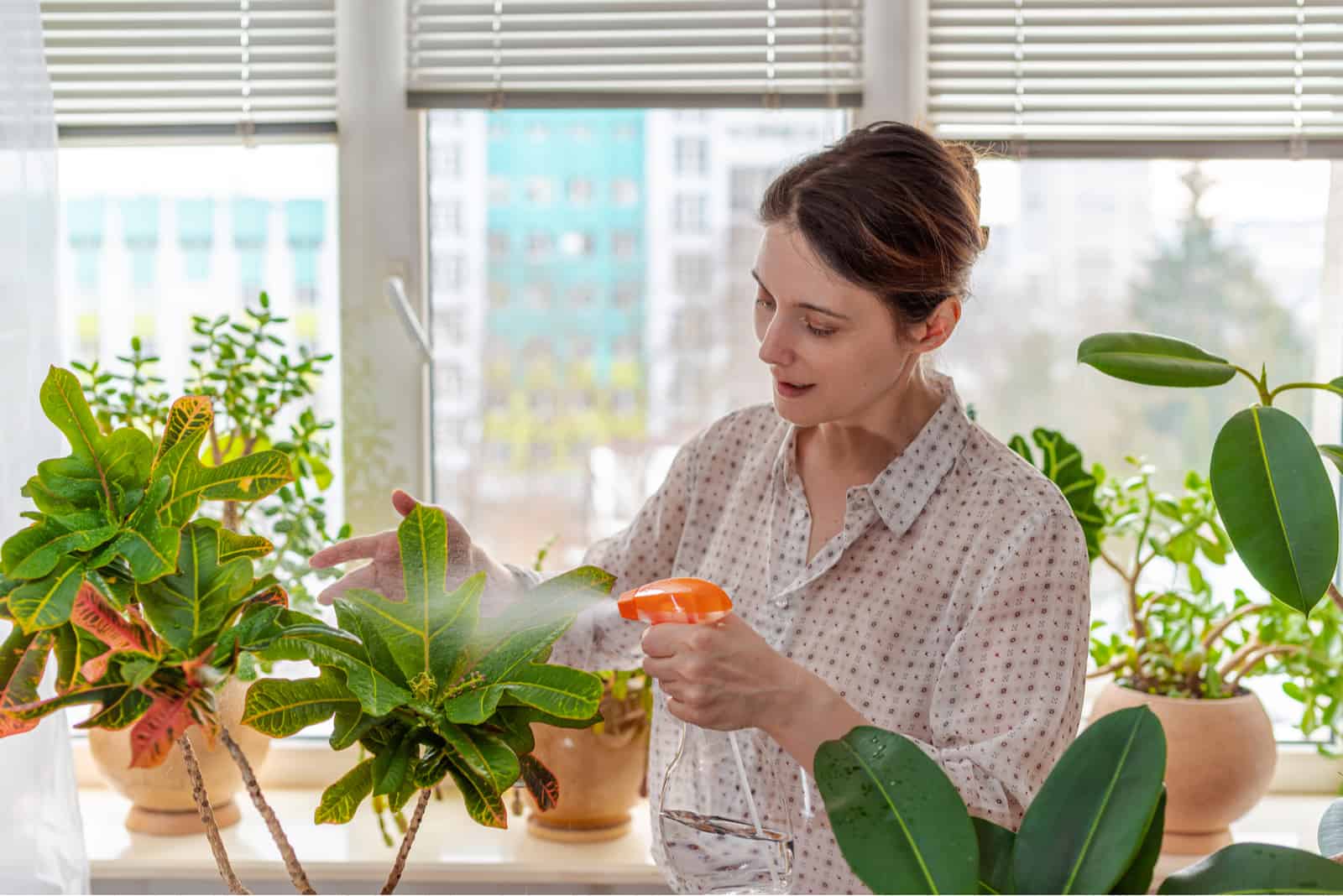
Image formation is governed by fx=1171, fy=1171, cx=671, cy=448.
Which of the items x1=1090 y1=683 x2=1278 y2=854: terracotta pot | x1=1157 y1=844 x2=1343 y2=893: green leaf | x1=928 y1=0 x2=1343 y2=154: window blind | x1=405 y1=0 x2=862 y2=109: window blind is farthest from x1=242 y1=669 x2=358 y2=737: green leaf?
x1=928 y1=0 x2=1343 y2=154: window blind

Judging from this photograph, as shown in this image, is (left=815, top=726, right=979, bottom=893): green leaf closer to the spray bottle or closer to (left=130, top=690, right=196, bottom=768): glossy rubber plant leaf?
the spray bottle

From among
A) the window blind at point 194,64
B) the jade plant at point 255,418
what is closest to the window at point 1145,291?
the jade plant at point 255,418

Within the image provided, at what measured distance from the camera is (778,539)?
1.32 meters

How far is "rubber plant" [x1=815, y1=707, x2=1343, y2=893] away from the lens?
1.88 feet

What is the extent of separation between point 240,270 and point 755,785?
1746 millimetres

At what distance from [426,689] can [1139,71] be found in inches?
73.5

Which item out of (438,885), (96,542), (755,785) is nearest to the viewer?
(96,542)

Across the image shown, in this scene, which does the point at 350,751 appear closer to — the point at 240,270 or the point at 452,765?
the point at 240,270

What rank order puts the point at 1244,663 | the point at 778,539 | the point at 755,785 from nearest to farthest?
the point at 755,785 < the point at 778,539 < the point at 1244,663

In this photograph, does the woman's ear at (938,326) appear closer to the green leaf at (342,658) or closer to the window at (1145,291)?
the green leaf at (342,658)

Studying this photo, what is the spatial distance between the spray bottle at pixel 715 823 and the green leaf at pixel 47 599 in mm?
303

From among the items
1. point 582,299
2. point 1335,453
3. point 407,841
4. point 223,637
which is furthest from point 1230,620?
point 223,637

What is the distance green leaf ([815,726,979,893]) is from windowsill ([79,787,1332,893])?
1296 mm

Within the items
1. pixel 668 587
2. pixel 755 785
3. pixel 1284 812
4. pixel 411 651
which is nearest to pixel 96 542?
pixel 411 651
